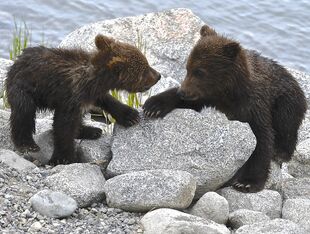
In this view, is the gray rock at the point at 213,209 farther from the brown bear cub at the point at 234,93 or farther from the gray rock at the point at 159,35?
the gray rock at the point at 159,35

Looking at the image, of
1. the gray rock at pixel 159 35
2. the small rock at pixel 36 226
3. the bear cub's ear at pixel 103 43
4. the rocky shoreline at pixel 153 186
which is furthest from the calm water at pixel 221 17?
the small rock at pixel 36 226

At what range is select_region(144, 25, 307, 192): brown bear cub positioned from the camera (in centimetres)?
840

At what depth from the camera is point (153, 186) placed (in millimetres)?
7285

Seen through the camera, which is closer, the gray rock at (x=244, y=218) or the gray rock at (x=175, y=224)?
the gray rock at (x=175, y=224)

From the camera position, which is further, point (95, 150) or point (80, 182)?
point (95, 150)

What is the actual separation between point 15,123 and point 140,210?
187 cm

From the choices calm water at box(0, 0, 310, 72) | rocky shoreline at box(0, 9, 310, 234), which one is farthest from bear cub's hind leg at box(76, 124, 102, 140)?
calm water at box(0, 0, 310, 72)

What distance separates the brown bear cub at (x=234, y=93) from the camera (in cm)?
840

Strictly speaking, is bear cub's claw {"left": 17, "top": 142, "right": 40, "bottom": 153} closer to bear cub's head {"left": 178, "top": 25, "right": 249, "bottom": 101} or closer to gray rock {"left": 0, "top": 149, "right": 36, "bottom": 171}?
gray rock {"left": 0, "top": 149, "right": 36, "bottom": 171}

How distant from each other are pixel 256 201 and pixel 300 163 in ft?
6.76

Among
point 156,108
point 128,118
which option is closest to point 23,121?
point 128,118

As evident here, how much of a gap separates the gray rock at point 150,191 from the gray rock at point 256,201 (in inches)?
36.8

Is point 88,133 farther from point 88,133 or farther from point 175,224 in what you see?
point 175,224

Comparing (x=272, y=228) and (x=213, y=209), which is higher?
(x=272, y=228)
